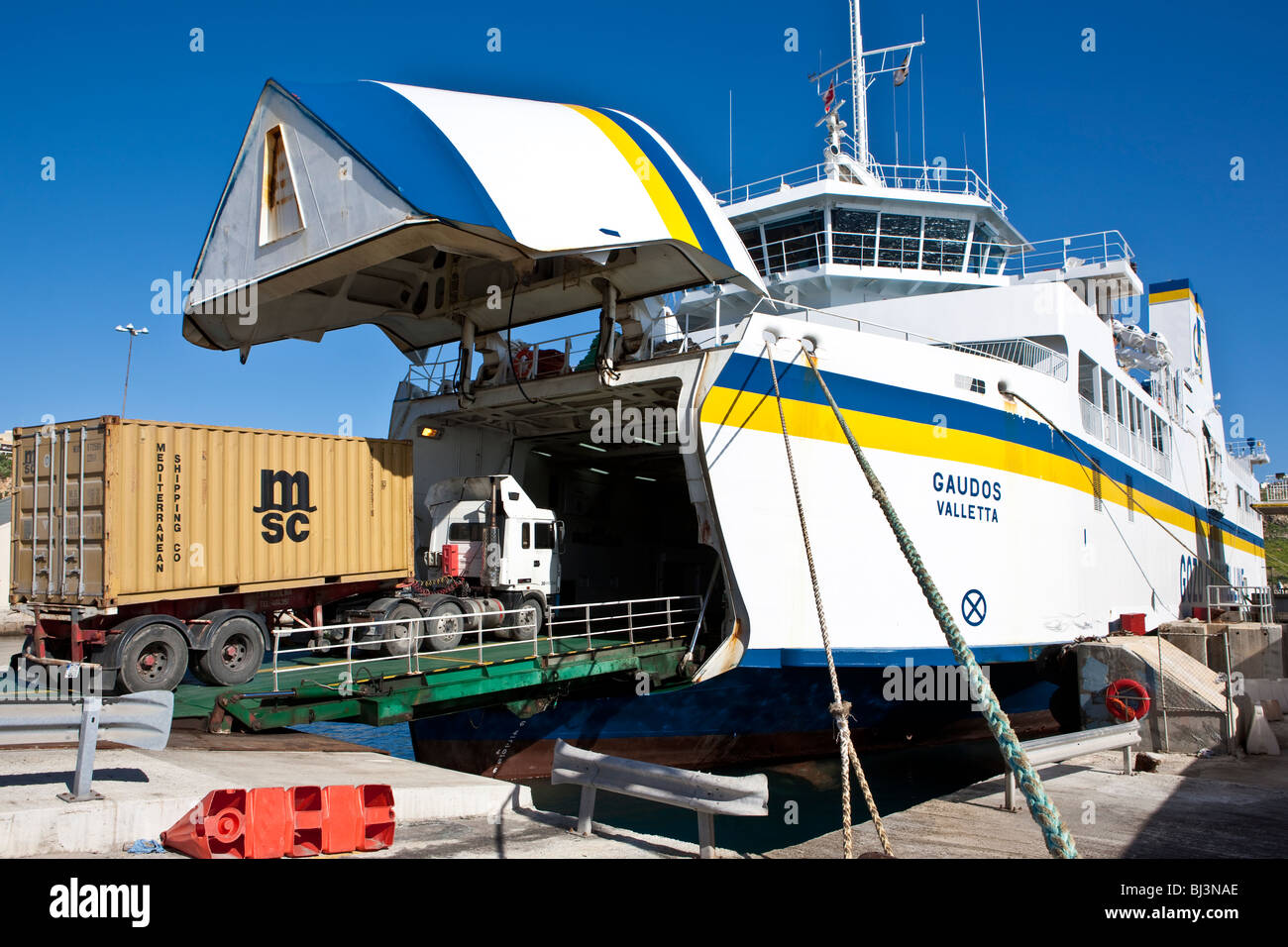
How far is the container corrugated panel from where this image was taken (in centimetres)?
1041

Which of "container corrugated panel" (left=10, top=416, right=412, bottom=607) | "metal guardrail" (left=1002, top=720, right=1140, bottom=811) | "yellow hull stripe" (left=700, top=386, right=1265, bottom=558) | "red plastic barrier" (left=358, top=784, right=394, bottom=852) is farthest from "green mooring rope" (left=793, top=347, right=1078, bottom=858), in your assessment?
"container corrugated panel" (left=10, top=416, right=412, bottom=607)

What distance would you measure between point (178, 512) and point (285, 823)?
6.65m

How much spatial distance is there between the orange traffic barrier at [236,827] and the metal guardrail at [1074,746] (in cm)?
626

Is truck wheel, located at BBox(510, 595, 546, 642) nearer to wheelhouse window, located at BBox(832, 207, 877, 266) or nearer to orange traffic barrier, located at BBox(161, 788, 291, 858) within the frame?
orange traffic barrier, located at BBox(161, 788, 291, 858)

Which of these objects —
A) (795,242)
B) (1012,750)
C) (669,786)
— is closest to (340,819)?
(669,786)

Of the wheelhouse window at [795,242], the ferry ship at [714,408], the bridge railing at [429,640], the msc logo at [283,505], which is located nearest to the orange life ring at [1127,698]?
the ferry ship at [714,408]

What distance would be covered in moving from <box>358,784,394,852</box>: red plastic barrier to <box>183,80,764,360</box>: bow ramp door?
6132 millimetres

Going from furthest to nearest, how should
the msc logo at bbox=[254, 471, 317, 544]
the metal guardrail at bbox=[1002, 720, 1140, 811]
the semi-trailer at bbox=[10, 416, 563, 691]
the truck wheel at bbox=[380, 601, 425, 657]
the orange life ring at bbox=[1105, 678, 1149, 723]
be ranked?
the orange life ring at bbox=[1105, 678, 1149, 723] < the msc logo at bbox=[254, 471, 317, 544] < the truck wheel at bbox=[380, 601, 425, 657] < the semi-trailer at bbox=[10, 416, 563, 691] < the metal guardrail at bbox=[1002, 720, 1140, 811]

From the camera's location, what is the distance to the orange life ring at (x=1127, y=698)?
12.5 m

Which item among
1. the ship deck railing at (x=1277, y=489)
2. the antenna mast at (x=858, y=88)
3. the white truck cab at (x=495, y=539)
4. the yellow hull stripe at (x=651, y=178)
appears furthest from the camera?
the ship deck railing at (x=1277, y=489)

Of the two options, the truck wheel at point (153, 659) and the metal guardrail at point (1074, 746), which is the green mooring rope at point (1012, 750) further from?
the truck wheel at point (153, 659)

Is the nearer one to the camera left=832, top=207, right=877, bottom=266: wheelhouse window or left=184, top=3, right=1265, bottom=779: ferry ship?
left=184, top=3, right=1265, bottom=779: ferry ship
